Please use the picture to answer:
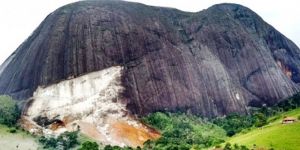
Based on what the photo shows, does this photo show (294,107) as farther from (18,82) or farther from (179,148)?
(18,82)

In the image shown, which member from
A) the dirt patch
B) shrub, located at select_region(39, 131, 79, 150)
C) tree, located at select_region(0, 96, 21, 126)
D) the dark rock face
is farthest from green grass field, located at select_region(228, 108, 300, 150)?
tree, located at select_region(0, 96, 21, 126)

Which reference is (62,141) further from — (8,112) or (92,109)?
(8,112)

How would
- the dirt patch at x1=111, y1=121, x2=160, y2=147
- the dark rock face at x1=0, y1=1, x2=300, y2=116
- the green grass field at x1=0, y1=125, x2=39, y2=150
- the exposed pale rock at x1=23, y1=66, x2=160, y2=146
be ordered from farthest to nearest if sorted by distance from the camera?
the dark rock face at x1=0, y1=1, x2=300, y2=116 → the exposed pale rock at x1=23, y1=66, x2=160, y2=146 → the dirt patch at x1=111, y1=121, x2=160, y2=147 → the green grass field at x1=0, y1=125, x2=39, y2=150

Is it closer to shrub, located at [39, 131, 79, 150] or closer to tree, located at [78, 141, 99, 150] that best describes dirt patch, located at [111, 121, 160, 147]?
shrub, located at [39, 131, 79, 150]

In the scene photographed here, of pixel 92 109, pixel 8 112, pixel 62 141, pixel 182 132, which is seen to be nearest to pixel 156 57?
pixel 182 132

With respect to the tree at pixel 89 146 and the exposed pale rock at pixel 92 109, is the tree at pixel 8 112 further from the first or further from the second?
the tree at pixel 89 146

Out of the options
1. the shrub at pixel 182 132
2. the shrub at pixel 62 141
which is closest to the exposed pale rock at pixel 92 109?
the shrub at pixel 182 132
